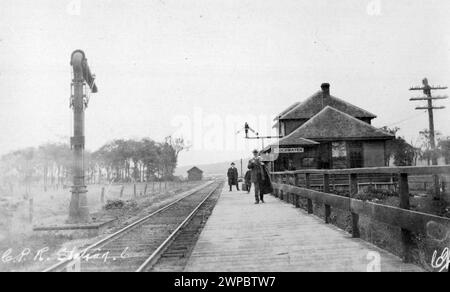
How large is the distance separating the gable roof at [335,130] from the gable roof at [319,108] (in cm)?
489

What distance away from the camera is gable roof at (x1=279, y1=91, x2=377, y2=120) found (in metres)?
36.1

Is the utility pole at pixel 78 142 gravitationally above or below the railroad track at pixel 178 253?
above

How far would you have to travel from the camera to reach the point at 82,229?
9.29 metres

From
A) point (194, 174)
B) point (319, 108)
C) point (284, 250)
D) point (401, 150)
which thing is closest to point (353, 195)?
point (284, 250)

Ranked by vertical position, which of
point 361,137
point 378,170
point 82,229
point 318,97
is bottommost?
point 82,229

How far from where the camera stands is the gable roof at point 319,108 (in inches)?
1421

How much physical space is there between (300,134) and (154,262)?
2450 centimetres

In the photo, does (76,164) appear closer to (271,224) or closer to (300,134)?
(271,224)

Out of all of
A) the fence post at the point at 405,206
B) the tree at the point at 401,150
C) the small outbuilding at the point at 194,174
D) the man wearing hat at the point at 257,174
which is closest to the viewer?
the fence post at the point at 405,206

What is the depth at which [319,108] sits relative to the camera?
36562 millimetres

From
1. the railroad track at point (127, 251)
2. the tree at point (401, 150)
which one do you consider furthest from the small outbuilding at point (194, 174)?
the railroad track at point (127, 251)

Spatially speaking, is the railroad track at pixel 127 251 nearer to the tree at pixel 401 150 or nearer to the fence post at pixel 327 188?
the fence post at pixel 327 188
